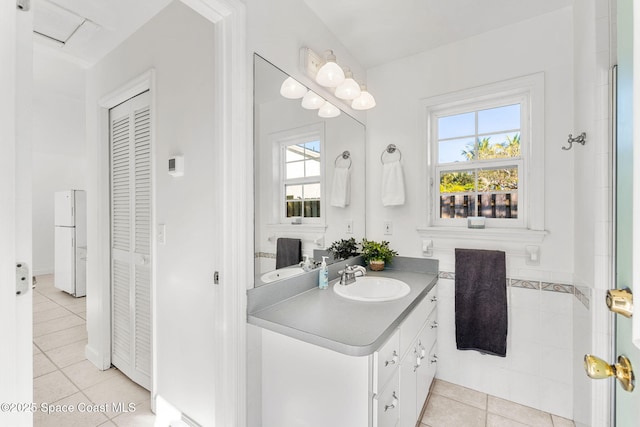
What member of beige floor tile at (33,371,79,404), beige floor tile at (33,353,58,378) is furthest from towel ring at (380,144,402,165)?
beige floor tile at (33,353,58,378)

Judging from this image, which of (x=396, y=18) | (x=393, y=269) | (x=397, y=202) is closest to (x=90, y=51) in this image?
(x=396, y=18)

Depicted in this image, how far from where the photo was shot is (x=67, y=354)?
2.41 meters

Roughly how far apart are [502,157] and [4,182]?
8.06 feet

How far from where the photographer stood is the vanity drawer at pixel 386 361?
1029 millimetres

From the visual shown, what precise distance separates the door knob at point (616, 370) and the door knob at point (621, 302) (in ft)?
0.35

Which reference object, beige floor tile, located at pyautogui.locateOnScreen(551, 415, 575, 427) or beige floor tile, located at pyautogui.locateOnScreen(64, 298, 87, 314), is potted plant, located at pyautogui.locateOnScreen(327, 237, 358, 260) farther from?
beige floor tile, located at pyautogui.locateOnScreen(64, 298, 87, 314)

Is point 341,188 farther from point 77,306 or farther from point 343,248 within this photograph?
point 77,306

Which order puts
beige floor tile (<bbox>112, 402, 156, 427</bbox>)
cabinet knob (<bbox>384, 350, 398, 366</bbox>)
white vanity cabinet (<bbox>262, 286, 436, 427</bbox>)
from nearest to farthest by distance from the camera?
1. white vanity cabinet (<bbox>262, 286, 436, 427</bbox>)
2. cabinet knob (<bbox>384, 350, 398, 366</bbox>)
3. beige floor tile (<bbox>112, 402, 156, 427</bbox>)

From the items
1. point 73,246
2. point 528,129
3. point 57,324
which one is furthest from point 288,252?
point 73,246

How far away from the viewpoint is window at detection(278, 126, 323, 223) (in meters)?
1.69

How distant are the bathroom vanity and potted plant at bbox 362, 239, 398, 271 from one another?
66 centimetres

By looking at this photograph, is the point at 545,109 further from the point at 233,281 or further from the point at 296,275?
the point at 233,281

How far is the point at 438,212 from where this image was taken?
87.6 inches

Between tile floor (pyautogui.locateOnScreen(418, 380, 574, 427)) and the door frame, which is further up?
the door frame
